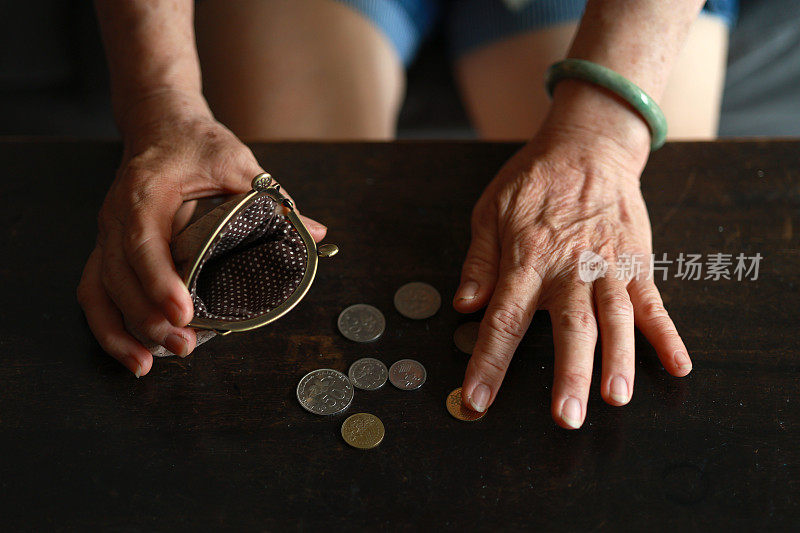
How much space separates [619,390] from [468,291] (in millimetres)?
206

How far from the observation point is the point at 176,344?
66cm

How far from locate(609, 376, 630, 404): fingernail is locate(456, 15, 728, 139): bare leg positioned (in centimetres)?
62

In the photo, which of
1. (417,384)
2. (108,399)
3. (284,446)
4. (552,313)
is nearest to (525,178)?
(552,313)

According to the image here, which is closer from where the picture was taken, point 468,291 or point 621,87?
point 468,291

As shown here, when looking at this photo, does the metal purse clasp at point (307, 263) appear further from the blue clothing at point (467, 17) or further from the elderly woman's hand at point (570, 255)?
the blue clothing at point (467, 17)

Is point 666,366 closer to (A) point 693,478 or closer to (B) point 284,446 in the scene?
(A) point 693,478

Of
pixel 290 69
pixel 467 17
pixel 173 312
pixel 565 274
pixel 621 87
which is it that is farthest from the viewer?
pixel 467 17

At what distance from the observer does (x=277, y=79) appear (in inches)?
43.5

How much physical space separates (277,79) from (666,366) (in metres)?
0.80

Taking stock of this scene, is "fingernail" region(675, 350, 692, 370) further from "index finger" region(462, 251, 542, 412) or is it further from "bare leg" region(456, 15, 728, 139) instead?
"bare leg" region(456, 15, 728, 139)

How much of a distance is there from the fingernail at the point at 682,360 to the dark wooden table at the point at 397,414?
27 mm

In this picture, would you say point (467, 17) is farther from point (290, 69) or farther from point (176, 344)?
point (176, 344)

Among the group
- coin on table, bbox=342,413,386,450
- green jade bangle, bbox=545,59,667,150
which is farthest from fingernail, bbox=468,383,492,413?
green jade bangle, bbox=545,59,667,150

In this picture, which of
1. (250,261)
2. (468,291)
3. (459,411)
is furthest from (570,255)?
(250,261)
